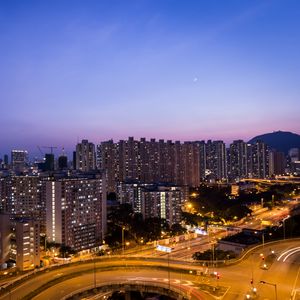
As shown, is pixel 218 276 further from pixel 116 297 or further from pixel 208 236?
pixel 208 236

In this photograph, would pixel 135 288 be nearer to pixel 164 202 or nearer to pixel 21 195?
pixel 164 202

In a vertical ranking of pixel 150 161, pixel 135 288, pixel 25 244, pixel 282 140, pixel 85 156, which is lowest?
pixel 135 288

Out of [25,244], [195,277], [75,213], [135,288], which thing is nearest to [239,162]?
[75,213]

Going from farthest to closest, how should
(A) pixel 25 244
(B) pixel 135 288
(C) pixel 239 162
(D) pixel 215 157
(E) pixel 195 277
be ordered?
1. (C) pixel 239 162
2. (D) pixel 215 157
3. (A) pixel 25 244
4. (E) pixel 195 277
5. (B) pixel 135 288

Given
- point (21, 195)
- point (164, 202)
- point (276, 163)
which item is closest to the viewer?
point (164, 202)

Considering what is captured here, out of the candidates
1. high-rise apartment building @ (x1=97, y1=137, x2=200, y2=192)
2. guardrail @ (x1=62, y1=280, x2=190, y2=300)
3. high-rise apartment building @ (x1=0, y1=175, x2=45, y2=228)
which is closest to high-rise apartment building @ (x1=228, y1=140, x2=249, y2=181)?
high-rise apartment building @ (x1=97, y1=137, x2=200, y2=192)

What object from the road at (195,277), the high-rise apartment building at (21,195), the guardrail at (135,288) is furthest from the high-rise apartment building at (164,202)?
the guardrail at (135,288)

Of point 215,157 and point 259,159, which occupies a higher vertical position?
point 215,157

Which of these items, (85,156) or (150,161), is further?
(85,156)
